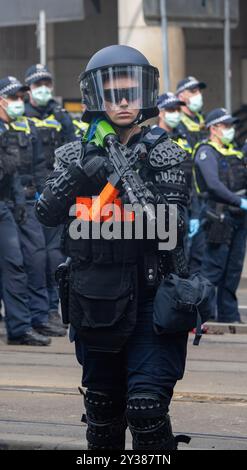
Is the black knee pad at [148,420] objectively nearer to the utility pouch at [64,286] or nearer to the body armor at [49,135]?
the utility pouch at [64,286]

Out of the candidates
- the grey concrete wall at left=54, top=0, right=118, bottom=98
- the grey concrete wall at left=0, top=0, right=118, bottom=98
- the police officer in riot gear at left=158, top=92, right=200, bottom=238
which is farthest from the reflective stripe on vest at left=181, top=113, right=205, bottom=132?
the grey concrete wall at left=54, top=0, right=118, bottom=98

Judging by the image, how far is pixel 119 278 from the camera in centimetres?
548

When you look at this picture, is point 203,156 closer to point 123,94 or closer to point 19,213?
point 19,213

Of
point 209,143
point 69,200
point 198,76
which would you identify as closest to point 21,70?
point 198,76

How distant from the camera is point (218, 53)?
26.9 metres

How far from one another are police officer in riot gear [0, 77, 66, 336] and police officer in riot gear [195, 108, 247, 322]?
143 centimetres

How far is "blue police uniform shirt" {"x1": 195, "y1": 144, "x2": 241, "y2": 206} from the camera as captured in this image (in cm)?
1115

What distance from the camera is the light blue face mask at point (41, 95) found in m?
12.0

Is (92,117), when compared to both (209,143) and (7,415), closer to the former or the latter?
(7,415)

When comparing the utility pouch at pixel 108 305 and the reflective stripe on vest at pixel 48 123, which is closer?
the utility pouch at pixel 108 305

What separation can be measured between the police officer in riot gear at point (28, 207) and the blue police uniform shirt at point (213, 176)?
1409mm

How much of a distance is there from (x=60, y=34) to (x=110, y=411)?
21.2 metres

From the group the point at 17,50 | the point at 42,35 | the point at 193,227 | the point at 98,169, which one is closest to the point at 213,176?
the point at 193,227

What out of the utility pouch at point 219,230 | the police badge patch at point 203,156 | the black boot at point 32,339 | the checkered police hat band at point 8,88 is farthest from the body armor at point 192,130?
the black boot at point 32,339
